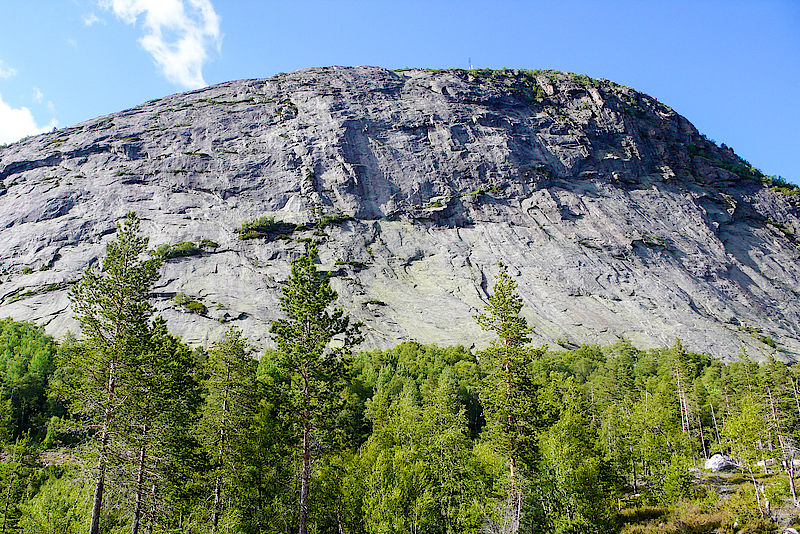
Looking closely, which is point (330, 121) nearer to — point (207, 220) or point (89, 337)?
point (207, 220)

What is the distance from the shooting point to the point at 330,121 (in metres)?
130

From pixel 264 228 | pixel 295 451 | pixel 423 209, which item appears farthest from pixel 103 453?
pixel 423 209

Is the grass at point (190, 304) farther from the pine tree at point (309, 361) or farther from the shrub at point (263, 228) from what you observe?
the pine tree at point (309, 361)

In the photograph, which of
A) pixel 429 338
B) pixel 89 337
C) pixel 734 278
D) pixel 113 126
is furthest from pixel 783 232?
pixel 113 126

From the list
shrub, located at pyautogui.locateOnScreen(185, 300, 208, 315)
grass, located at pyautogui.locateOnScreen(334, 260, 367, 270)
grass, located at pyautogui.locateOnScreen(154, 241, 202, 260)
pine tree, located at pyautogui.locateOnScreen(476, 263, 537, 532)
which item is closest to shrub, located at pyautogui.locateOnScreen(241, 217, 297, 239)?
grass, located at pyautogui.locateOnScreen(154, 241, 202, 260)

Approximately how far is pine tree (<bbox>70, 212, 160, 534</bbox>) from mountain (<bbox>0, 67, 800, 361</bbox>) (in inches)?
2154

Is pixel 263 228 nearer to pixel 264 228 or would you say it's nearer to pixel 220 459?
pixel 264 228

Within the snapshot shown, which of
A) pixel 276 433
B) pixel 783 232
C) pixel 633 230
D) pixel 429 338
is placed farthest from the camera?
pixel 783 232

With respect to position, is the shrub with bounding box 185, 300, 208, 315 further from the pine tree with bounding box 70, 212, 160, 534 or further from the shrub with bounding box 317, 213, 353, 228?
the pine tree with bounding box 70, 212, 160, 534

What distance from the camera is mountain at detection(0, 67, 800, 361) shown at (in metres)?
86.1

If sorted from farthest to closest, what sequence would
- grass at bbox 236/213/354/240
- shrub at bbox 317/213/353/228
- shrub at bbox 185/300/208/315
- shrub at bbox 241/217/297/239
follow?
1. shrub at bbox 317/213/353/228
2. grass at bbox 236/213/354/240
3. shrub at bbox 241/217/297/239
4. shrub at bbox 185/300/208/315

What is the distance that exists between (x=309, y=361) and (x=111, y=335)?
8452mm

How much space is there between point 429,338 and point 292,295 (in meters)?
60.6

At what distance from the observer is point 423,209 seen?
114 metres
